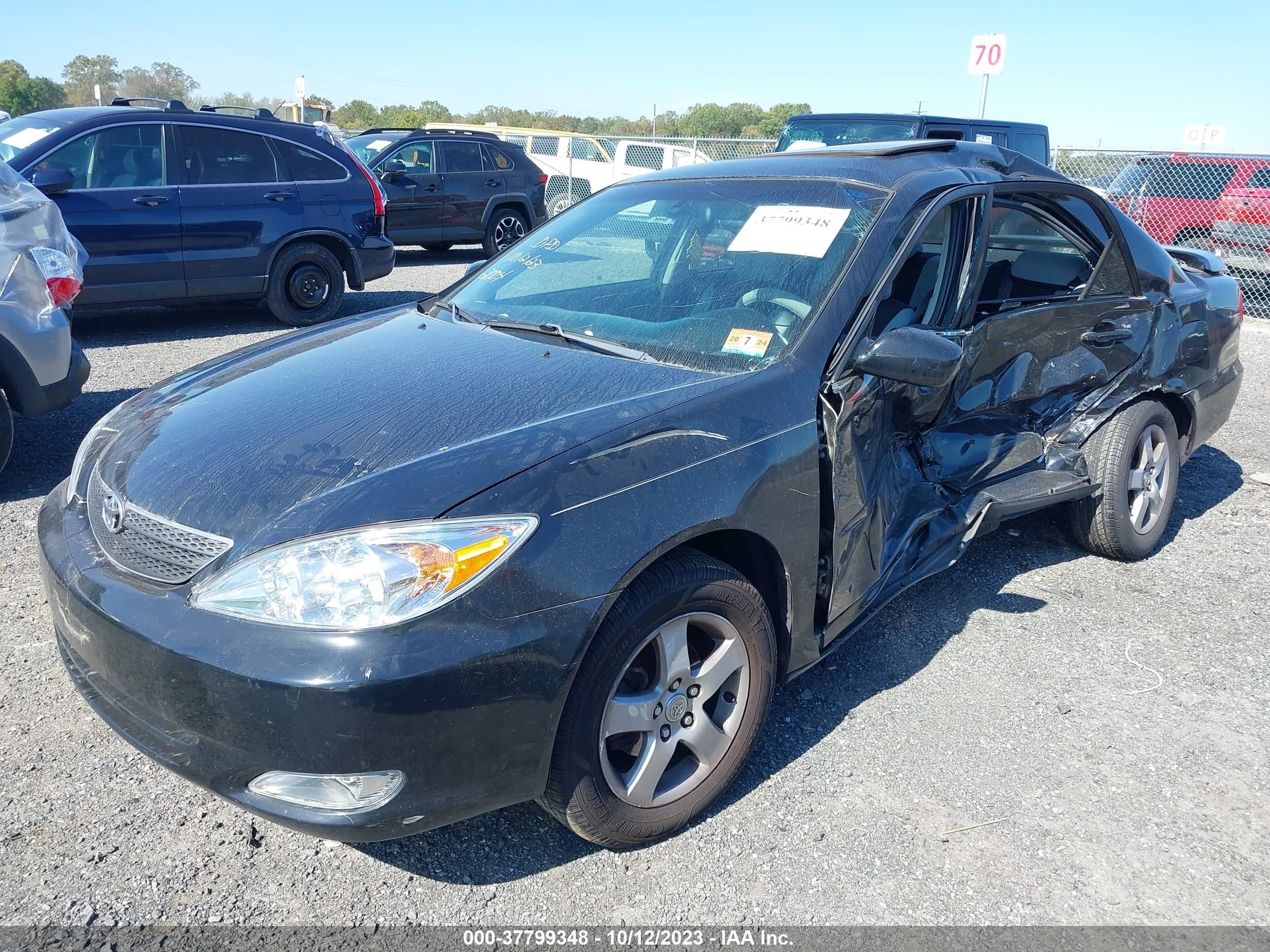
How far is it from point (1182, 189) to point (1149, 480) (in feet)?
31.8

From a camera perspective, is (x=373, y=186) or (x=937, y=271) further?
(x=373, y=186)

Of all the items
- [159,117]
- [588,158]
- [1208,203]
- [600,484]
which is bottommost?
[600,484]

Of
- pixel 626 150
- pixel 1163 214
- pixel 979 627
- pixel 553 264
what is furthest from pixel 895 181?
pixel 626 150

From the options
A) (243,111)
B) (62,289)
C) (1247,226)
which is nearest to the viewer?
(62,289)

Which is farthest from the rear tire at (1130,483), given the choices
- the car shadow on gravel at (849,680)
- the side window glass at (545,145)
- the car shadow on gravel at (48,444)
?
the side window glass at (545,145)

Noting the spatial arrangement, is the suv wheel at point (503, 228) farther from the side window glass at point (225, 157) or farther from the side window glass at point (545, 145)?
the side window glass at point (545, 145)

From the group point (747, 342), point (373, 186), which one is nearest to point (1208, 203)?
point (373, 186)

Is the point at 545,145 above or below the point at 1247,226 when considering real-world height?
above

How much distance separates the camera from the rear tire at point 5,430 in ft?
14.9

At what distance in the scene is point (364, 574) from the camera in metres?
1.97

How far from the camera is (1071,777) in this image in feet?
9.26

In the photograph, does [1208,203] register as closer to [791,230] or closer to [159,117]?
[791,230]

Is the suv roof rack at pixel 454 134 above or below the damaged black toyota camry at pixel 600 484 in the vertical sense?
above

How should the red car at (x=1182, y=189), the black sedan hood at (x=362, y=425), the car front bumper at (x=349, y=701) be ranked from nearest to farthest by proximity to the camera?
1. the car front bumper at (x=349, y=701)
2. the black sedan hood at (x=362, y=425)
3. the red car at (x=1182, y=189)
